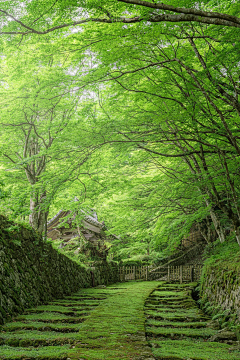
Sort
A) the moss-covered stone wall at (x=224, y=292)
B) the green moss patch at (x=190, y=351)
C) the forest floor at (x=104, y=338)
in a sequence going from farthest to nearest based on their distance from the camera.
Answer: the moss-covered stone wall at (x=224, y=292) → the green moss patch at (x=190, y=351) → the forest floor at (x=104, y=338)

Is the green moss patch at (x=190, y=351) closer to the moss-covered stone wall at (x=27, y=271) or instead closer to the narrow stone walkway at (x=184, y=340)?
the narrow stone walkway at (x=184, y=340)

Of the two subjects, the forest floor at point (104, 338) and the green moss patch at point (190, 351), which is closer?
the forest floor at point (104, 338)

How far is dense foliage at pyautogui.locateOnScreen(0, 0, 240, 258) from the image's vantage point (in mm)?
5266

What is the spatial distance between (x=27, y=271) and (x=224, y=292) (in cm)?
535

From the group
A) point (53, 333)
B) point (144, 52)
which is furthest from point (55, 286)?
point (144, 52)

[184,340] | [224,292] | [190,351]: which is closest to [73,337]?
[190,351]

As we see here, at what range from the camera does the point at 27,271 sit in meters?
7.02

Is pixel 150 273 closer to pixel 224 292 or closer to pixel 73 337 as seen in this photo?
pixel 224 292

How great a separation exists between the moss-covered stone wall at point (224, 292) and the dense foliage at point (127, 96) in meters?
1.55

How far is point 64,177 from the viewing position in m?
7.96

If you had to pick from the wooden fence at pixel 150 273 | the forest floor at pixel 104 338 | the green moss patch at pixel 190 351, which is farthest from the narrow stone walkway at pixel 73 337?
the wooden fence at pixel 150 273

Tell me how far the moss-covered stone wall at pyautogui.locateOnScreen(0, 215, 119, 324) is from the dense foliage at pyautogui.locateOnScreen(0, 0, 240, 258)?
73 cm

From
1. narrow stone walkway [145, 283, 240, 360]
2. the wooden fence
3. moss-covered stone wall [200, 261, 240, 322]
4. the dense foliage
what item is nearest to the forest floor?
narrow stone walkway [145, 283, 240, 360]

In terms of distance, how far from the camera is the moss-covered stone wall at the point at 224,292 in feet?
20.8
